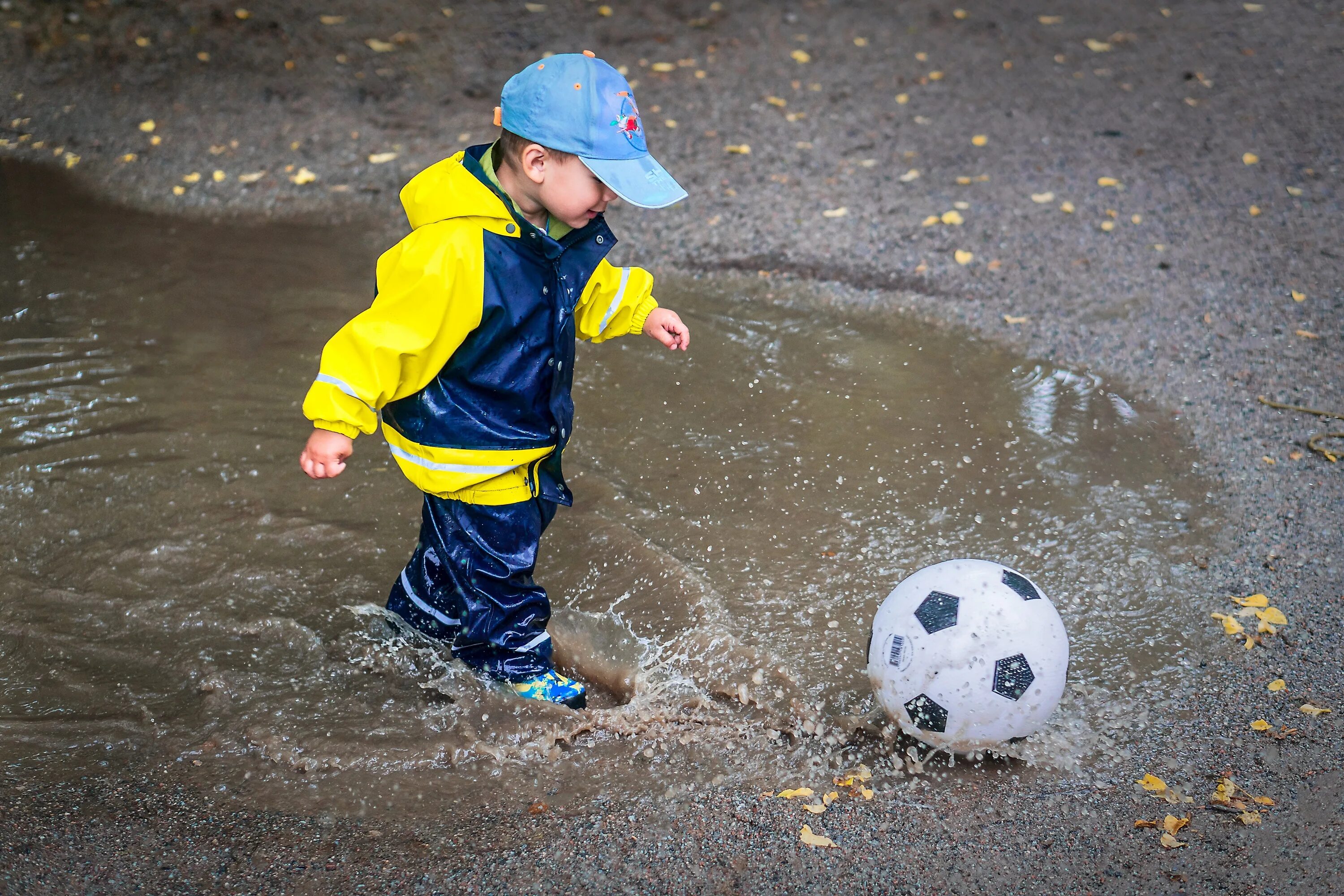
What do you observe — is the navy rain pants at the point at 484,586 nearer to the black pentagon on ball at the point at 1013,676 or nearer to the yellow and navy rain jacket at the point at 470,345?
the yellow and navy rain jacket at the point at 470,345

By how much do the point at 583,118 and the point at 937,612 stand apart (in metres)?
1.48

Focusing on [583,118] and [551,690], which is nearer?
[583,118]

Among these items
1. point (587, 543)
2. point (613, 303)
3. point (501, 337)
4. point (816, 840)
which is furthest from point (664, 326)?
point (816, 840)

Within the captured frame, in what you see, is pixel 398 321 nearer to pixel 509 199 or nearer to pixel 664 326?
pixel 509 199

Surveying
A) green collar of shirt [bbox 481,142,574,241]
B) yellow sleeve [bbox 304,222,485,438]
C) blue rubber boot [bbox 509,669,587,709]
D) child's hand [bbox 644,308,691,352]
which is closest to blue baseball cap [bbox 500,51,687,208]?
green collar of shirt [bbox 481,142,574,241]

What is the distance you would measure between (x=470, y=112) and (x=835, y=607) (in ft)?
16.8

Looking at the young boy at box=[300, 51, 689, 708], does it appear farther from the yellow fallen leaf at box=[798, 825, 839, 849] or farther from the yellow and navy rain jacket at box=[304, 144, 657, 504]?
the yellow fallen leaf at box=[798, 825, 839, 849]

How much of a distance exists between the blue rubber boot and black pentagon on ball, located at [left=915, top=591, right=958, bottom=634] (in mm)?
984

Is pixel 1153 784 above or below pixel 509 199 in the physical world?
below

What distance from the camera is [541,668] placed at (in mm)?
3004

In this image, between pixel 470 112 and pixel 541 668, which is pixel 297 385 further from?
pixel 470 112

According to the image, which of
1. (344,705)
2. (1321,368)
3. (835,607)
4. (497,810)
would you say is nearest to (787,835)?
(497,810)

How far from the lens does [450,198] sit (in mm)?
2479

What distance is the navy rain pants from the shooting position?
2.82 metres
